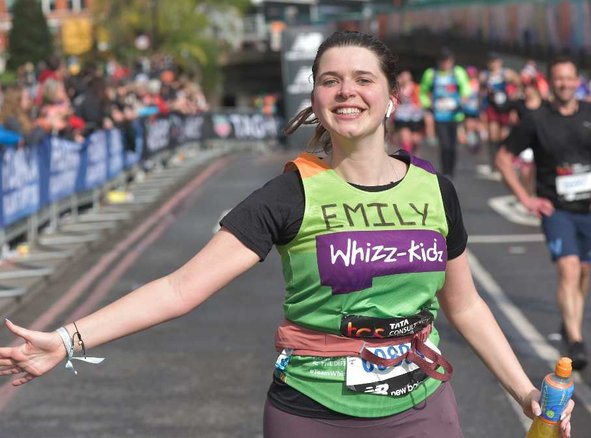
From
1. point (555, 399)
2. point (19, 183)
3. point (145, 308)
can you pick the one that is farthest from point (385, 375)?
point (19, 183)

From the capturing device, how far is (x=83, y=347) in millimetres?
3469

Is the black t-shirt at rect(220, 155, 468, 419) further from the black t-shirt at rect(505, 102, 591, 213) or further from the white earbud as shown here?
the black t-shirt at rect(505, 102, 591, 213)

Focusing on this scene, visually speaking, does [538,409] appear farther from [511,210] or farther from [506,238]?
[511,210]

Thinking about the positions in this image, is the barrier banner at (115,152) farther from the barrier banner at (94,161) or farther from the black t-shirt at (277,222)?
the black t-shirt at (277,222)

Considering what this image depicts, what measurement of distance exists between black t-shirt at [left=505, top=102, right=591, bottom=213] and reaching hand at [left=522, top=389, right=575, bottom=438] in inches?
182

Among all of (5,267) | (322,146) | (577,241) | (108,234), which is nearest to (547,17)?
(108,234)

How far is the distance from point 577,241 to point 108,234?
8.35 m

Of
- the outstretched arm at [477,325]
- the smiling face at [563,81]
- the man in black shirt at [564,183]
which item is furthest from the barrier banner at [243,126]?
the outstretched arm at [477,325]

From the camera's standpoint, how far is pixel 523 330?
371 inches

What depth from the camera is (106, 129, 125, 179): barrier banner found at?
18828 mm

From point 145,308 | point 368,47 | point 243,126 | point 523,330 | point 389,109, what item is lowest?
point 243,126

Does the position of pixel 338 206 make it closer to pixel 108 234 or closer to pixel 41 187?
pixel 41 187

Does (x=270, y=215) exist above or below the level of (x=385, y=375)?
above

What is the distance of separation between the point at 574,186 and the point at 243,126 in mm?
34498
